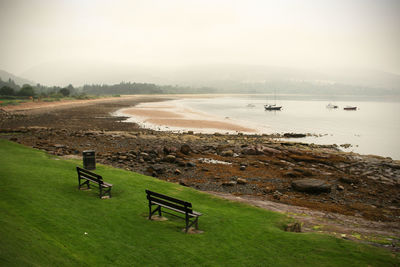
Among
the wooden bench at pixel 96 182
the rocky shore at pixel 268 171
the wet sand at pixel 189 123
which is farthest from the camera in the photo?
the wet sand at pixel 189 123

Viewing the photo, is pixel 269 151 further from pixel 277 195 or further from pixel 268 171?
pixel 277 195

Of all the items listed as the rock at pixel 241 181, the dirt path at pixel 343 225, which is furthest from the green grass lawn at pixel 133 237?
the rock at pixel 241 181

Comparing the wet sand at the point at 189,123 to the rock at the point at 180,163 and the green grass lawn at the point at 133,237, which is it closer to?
the rock at the point at 180,163

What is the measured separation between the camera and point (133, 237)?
361 inches

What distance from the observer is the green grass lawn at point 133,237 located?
7.54 metres

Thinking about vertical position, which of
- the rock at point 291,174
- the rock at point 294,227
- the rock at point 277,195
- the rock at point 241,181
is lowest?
the rock at point 277,195

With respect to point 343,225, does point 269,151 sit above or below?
above

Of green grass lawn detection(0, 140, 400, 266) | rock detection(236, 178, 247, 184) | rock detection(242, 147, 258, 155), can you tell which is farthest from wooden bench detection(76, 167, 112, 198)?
rock detection(242, 147, 258, 155)

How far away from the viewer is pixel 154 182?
16.1m

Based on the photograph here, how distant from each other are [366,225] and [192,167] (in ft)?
42.4

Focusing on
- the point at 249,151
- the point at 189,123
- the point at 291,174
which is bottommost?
the point at 291,174

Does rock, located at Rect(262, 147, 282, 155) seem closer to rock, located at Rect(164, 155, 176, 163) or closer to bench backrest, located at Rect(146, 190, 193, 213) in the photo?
rock, located at Rect(164, 155, 176, 163)

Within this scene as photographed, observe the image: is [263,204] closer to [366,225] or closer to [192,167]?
[366,225]

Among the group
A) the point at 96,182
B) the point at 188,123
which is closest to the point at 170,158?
the point at 96,182
